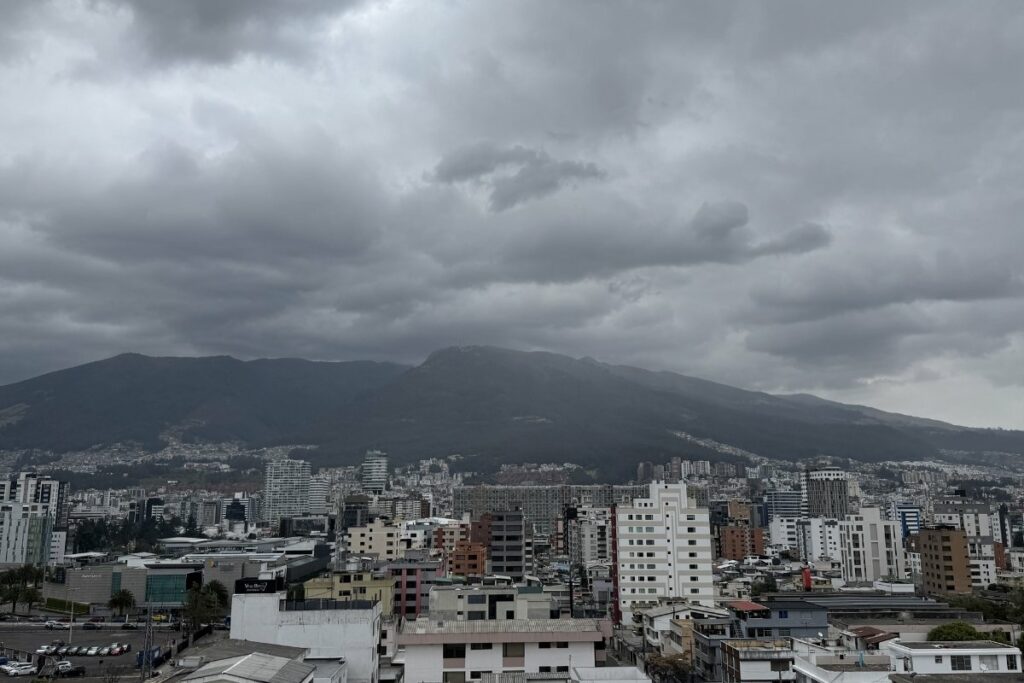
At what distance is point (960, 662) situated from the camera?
26.3m

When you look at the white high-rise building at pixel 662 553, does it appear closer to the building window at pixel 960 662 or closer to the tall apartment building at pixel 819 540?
the building window at pixel 960 662

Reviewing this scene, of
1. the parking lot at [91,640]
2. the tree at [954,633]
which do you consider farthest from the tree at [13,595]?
the tree at [954,633]

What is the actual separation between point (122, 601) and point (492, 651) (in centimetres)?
5279

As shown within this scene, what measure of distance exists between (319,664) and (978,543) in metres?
72.3

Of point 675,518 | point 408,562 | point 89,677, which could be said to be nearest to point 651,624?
point 675,518

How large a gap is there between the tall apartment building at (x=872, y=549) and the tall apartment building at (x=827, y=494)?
59.6 meters

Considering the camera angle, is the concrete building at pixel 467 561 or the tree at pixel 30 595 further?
the concrete building at pixel 467 561

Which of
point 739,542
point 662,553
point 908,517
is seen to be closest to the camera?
point 662,553

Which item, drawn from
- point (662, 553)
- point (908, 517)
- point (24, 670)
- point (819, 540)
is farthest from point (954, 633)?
point (908, 517)

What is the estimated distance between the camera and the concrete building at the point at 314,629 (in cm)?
2636

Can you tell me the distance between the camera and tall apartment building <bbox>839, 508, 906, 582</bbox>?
82.4 metres

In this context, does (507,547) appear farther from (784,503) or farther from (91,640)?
(784,503)

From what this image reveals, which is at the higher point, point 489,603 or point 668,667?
point 489,603

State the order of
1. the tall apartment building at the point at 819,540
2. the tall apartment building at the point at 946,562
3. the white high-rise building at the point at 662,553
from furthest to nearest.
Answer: the tall apartment building at the point at 819,540 < the tall apartment building at the point at 946,562 < the white high-rise building at the point at 662,553
